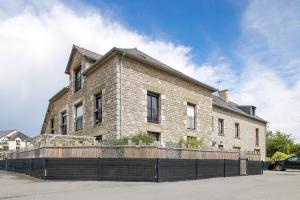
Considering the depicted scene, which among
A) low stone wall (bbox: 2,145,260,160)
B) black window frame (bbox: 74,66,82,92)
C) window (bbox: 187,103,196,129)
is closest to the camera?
low stone wall (bbox: 2,145,260,160)

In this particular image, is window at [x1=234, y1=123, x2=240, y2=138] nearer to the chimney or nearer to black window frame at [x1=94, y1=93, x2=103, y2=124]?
the chimney

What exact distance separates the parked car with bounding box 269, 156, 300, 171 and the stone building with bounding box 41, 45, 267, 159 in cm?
732

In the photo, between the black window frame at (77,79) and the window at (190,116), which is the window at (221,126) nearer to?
the window at (190,116)

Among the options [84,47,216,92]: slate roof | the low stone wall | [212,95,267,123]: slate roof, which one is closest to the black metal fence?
the low stone wall

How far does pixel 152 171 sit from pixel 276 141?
1415 inches

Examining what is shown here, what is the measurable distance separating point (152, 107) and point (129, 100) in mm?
2129

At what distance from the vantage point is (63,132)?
24.4m

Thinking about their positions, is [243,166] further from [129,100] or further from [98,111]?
[98,111]

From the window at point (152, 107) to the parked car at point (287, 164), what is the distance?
12.6 meters

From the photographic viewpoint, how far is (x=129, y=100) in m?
17.5

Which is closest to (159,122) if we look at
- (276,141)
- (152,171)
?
(152,171)

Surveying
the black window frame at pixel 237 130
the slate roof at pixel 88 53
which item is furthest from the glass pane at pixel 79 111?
the black window frame at pixel 237 130

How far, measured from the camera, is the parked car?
24891mm

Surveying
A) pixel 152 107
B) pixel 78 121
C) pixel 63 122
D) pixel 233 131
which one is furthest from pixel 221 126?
pixel 63 122
